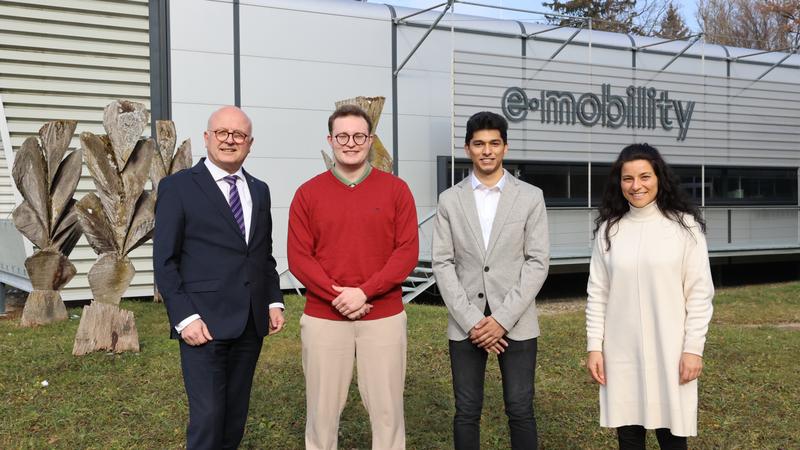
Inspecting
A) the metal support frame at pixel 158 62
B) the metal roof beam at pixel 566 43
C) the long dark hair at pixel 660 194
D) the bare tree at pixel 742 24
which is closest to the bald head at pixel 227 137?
the long dark hair at pixel 660 194

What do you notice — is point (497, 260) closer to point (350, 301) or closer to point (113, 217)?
point (350, 301)

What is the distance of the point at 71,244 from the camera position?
340 inches

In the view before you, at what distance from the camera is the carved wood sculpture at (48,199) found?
8.17 metres

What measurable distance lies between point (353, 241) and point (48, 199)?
6.37m

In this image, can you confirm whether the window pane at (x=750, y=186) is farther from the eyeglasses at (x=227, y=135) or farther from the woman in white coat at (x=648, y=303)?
the eyeglasses at (x=227, y=135)

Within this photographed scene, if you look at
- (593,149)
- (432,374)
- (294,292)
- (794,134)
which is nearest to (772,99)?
(794,134)

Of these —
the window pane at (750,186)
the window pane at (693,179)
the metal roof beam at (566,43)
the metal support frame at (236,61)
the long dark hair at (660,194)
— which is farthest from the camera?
the window pane at (750,186)

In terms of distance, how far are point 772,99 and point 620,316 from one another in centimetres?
1484

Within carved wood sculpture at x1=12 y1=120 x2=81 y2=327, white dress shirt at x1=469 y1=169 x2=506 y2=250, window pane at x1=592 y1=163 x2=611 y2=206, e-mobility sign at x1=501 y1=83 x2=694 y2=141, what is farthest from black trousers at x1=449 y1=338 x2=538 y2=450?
window pane at x1=592 y1=163 x2=611 y2=206

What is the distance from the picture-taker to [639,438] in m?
3.33

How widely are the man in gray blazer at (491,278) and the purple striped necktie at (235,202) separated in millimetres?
990

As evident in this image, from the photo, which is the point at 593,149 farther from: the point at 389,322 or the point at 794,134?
the point at 389,322

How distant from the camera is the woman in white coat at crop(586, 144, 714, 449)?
3.15 metres

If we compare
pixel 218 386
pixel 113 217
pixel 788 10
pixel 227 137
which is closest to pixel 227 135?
pixel 227 137
